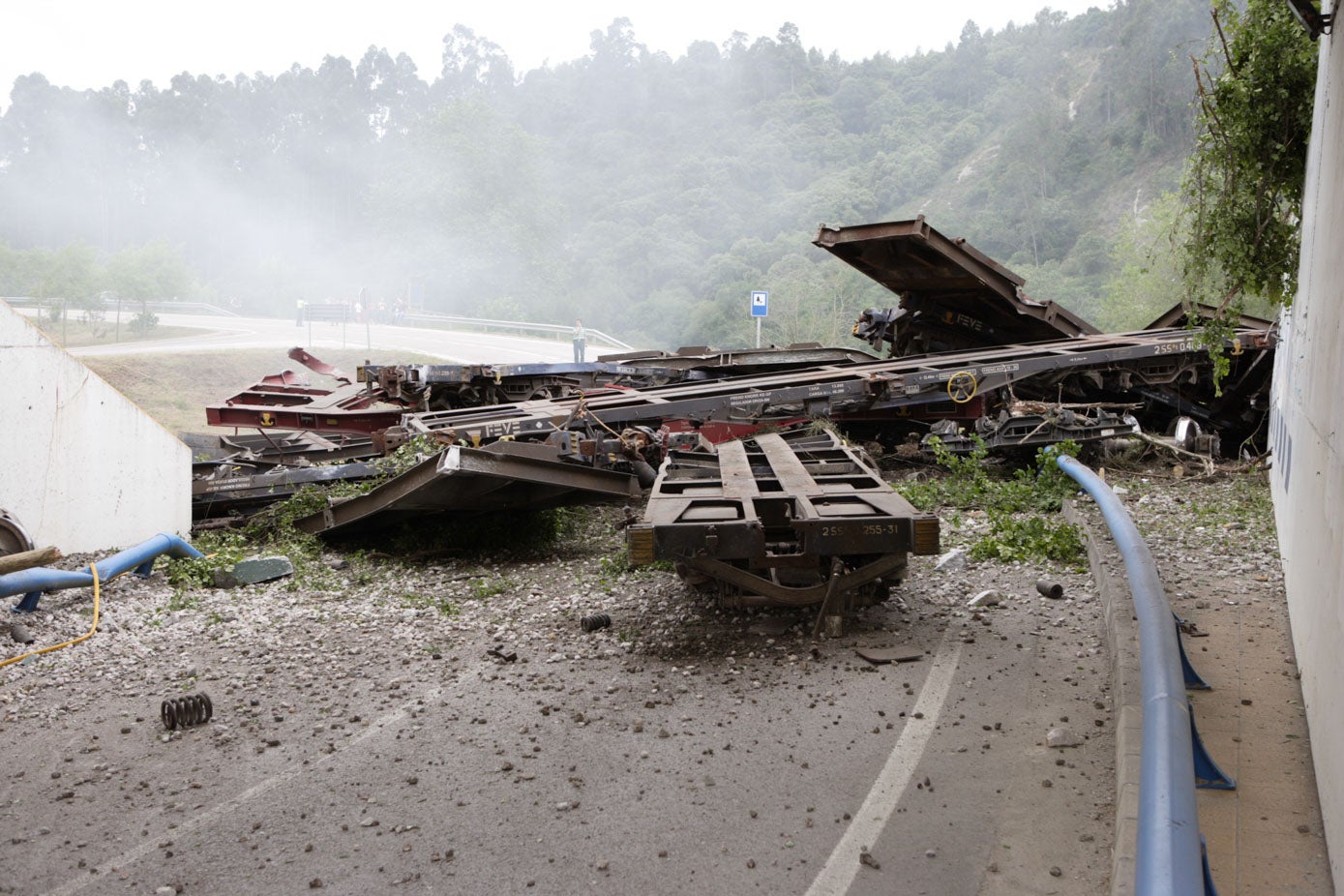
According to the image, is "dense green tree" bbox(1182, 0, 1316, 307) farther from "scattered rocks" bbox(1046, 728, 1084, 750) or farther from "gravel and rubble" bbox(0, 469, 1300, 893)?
"scattered rocks" bbox(1046, 728, 1084, 750)

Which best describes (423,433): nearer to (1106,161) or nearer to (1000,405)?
(1000,405)

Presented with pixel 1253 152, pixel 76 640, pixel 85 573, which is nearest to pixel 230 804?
pixel 76 640

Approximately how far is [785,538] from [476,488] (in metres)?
2.90

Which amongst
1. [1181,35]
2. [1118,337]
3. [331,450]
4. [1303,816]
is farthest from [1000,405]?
[1181,35]

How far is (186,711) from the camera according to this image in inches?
190

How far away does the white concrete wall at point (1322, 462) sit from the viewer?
3.26 metres

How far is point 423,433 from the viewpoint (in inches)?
372

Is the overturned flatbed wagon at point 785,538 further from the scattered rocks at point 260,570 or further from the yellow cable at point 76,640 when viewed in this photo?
the yellow cable at point 76,640

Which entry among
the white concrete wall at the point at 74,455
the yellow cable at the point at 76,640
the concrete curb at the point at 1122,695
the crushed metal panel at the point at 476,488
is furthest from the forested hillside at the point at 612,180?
the yellow cable at the point at 76,640

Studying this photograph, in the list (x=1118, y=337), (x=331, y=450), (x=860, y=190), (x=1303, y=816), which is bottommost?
(x=1303, y=816)

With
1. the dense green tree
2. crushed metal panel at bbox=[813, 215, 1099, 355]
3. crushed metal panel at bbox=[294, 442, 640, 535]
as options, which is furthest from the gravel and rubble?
crushed metal panel at bbox=[813, 215, 1099, 355]

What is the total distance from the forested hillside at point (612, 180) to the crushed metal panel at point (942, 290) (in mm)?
20854

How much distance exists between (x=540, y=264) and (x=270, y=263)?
50.9ft

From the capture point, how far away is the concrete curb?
3.05m
